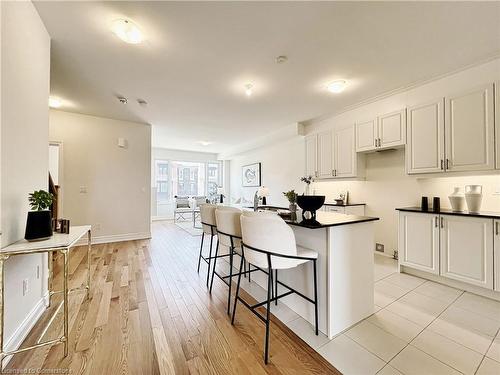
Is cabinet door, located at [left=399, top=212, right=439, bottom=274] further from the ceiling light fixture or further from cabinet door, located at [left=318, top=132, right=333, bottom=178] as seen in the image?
the ceiling light fixture

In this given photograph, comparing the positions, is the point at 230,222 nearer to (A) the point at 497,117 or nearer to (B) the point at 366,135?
(B) the point at 366,135

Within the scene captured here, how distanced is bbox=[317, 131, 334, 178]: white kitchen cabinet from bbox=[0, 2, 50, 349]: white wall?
411cm

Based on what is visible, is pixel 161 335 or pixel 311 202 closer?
pixel 161 335

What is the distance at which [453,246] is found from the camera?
7.86ft

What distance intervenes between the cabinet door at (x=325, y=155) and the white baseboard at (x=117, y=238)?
13.8ft

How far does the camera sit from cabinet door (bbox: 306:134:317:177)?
4363mm

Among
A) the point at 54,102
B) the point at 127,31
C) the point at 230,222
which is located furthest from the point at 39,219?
the point at 54,102

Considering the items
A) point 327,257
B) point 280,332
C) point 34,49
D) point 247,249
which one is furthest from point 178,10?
point 280,332

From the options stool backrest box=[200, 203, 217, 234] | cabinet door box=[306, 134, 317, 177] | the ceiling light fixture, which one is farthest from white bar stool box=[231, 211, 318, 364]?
cabinet door box=[306, 134, 317, 177]

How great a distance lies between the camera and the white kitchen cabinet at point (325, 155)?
4.05m

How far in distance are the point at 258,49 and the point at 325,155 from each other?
8.45ft

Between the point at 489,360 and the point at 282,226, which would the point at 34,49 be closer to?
the point at 282,226

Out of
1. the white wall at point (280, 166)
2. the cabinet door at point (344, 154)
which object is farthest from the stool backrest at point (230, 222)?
the white wall at point (280, 166)

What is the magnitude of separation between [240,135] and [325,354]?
515 centimetres
